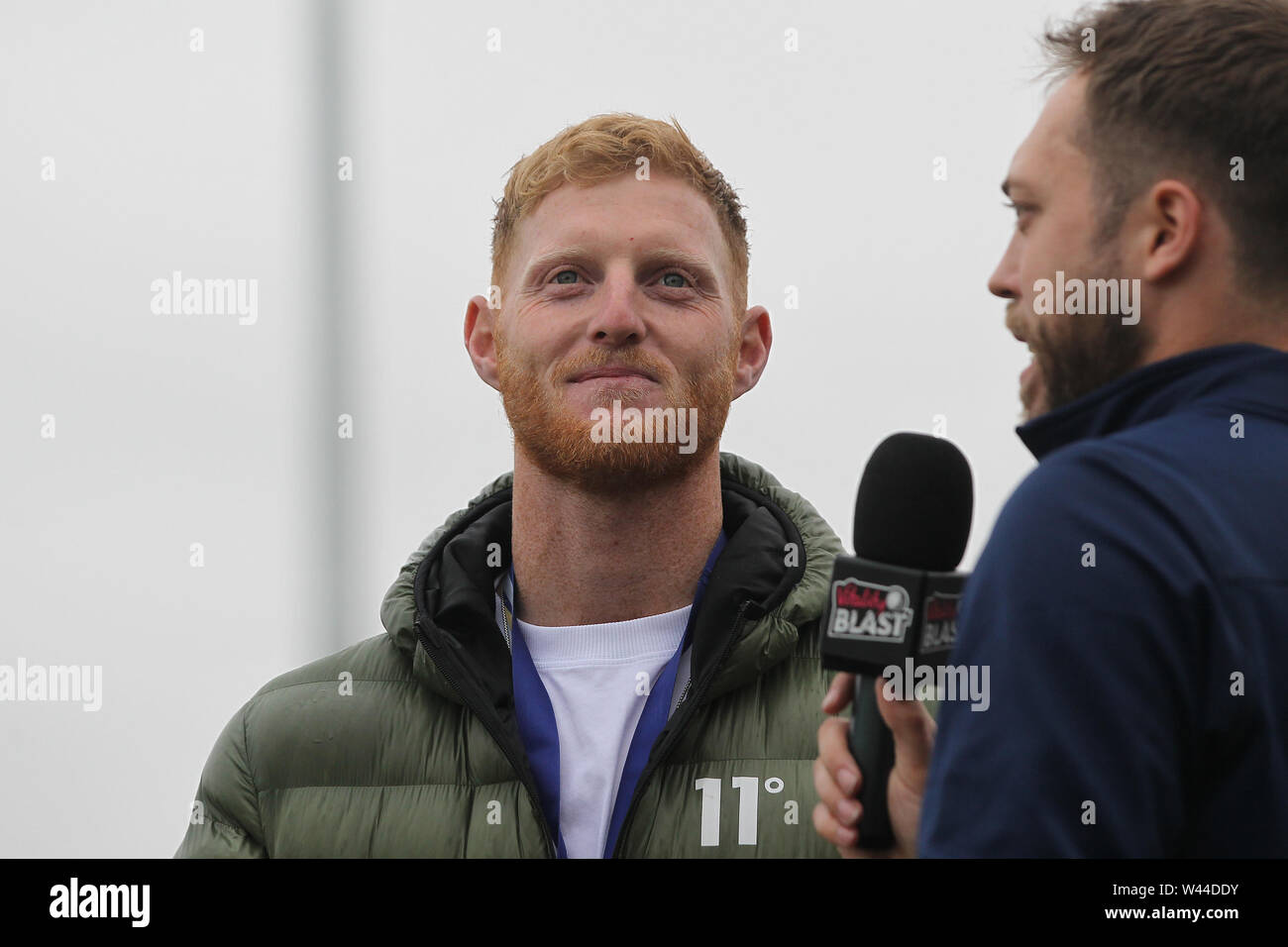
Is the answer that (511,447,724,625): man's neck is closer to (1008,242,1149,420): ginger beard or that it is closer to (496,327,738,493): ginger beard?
(496,327,738,493): ginger beard

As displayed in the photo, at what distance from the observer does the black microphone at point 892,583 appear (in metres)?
1.55

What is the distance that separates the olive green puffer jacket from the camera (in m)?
2.40

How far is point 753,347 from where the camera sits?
305cm

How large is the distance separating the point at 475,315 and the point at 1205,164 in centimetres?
188

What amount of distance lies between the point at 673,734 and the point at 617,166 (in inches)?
50.6

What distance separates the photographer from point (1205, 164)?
1.62 m

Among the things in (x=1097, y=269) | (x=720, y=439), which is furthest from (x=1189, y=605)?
(x=720, y=439)

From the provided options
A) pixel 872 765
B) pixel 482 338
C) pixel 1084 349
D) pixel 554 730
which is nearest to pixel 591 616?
pixel 554 730

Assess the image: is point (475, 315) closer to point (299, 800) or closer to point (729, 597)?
point (729, 597)

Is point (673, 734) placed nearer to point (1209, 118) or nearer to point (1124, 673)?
point (1124, 673)

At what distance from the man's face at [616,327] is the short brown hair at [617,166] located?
→ 0.10 ft
